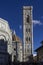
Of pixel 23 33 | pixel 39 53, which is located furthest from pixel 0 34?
pixel 23 33

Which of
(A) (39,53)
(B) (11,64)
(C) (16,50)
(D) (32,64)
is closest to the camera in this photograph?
(D) (32,64)

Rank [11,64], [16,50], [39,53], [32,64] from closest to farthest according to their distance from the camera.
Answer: [32,64] → [39,53] → [11,64] → [16,50]

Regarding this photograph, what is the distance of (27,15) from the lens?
71.1 meters

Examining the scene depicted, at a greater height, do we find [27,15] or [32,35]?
[27,15]

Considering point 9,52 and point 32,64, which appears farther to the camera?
point 9,52

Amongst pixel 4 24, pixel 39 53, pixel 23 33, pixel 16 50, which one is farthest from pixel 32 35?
pixel 39 53

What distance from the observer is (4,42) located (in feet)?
162

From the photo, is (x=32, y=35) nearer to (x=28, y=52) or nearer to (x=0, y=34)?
(x=28, y=52)

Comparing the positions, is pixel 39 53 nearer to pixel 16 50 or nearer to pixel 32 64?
pixel 32 64

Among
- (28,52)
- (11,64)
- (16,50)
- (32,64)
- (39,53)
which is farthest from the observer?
(28,52)

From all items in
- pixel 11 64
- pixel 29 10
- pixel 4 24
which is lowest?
pixel 11 64

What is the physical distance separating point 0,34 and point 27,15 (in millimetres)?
23737

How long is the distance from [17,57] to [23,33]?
1698 centimetres

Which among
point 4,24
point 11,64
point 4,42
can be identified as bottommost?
point 11,64
